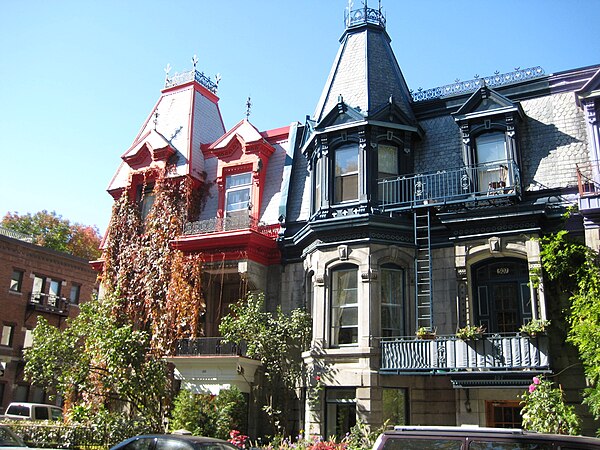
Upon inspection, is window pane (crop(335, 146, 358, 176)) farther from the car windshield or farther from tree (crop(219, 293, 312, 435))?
the car windshield

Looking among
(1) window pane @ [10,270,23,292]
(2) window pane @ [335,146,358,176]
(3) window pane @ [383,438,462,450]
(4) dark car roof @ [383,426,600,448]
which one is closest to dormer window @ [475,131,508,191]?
(2) window pane @ [335,146,358,176]

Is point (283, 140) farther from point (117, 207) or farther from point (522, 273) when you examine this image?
point (522, 273)

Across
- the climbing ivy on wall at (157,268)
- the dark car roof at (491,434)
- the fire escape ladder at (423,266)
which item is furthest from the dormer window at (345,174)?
the dark car roof at (491,434)

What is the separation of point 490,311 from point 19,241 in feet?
93.0

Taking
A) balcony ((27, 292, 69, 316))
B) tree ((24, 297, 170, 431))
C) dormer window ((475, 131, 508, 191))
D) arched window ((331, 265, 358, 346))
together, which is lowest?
tree ((24, 297, 170, 431))

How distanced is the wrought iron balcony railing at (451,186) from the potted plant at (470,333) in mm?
3704

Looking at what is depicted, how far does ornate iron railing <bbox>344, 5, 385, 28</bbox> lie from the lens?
23.3 m

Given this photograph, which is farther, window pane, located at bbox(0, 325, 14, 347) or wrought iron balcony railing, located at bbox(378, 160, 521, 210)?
window pane, located at bbox(0, 325, 14, 347)

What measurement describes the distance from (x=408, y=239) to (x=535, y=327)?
482cm

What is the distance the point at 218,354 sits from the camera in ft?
65.6

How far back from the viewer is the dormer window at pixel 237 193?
929 inches

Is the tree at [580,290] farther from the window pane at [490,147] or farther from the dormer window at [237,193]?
the dormer window at [237,193]

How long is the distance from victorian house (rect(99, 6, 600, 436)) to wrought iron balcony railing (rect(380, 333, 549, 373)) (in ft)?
0.13

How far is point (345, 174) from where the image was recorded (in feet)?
67.8
